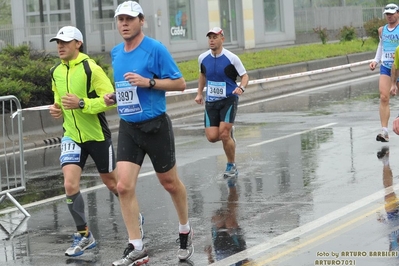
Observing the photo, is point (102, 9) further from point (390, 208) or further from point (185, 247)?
point (185, 247)

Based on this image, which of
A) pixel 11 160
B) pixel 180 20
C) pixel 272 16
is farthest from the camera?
pixel 272 16

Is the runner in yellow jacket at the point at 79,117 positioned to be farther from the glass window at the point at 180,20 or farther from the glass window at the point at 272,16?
the glass window at the point at 272,16

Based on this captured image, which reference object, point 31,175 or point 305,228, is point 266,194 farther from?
point 31,175

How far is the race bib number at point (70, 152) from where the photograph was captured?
855 cm

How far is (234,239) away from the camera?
8.48 m

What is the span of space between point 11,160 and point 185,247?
789 cm

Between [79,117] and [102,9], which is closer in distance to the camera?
[79,117]

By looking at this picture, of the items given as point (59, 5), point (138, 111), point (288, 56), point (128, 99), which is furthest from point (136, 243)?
point (59, 5)

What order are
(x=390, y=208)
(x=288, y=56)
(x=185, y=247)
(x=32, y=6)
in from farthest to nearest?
(x=32, y=6), (x=288, y=56), (x=390, y=208), (x=185, y=247)

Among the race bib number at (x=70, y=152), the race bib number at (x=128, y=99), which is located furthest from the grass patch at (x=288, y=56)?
the race bib number at (x=128, y=99)

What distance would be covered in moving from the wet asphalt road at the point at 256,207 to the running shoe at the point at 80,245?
0.25 ft

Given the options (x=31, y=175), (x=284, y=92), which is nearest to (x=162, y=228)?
(x=31, y=175)

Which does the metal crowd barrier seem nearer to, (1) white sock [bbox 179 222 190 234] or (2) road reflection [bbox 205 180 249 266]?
(2) road reflection [bbox 205 180 249 266]

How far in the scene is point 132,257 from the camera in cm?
767
